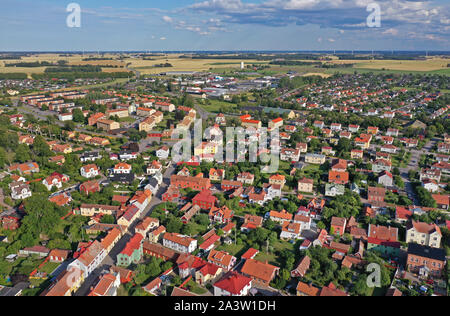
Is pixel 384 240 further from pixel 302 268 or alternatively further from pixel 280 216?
A: pixel 280 216

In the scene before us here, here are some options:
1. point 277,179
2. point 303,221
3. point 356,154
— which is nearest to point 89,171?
point 277,179

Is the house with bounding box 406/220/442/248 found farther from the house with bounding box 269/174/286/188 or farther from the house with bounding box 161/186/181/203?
the house with bounding box 161/186/181/203

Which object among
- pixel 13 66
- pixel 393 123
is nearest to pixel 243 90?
pixel 393 123

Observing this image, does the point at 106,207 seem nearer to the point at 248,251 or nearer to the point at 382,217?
the point at 248,251

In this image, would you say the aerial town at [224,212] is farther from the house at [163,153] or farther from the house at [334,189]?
the house at [163,153]

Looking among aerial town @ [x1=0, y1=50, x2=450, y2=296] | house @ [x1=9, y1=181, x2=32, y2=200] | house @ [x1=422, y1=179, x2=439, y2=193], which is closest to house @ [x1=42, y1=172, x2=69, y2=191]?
aerial town @ [x1=0, y1=50, x2=450, y2=296]
